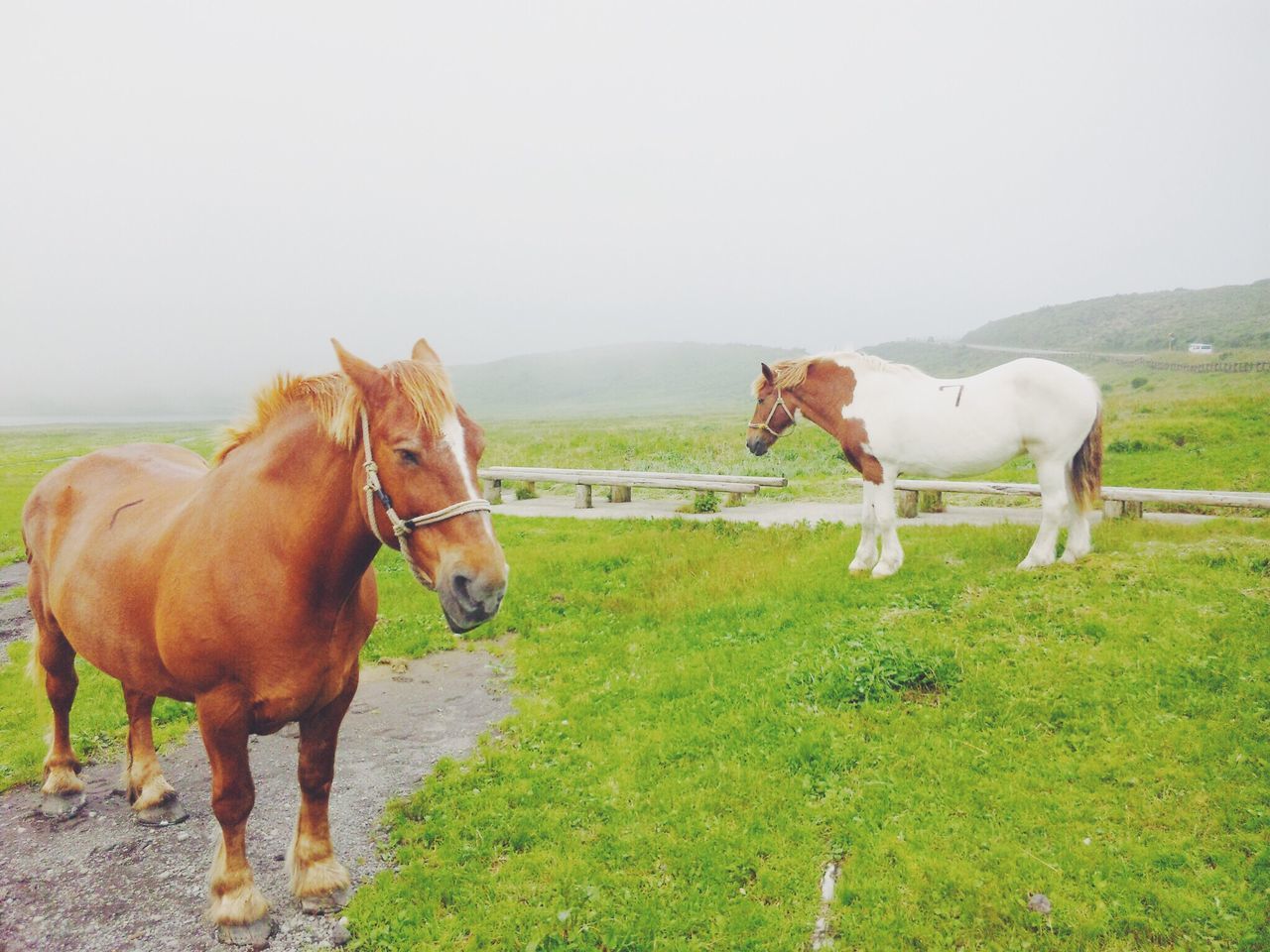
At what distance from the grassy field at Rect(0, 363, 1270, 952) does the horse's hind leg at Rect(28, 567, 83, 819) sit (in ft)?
2.73

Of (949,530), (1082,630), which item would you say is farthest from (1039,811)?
(949,530)

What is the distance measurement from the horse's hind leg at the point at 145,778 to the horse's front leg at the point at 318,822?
58.9 inches

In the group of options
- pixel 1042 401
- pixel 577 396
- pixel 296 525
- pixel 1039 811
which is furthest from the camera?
pixel 577 396

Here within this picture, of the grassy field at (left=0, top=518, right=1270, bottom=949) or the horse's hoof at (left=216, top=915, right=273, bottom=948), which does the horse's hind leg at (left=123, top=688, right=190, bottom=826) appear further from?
the horse's hoof at (left=216, top=915, right=273, bottom=948)

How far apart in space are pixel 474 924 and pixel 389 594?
706 cm

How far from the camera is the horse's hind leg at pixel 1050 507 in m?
7.79

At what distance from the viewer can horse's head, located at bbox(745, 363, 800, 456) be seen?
9125 mm

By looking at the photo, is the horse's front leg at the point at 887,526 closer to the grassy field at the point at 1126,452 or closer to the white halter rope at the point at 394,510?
the white halter rope at the point at 394,510

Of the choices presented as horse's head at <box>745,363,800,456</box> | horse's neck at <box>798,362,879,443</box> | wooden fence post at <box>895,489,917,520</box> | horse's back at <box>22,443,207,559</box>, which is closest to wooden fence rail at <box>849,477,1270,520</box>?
wooden fence post at <box>895,489,917,520</box>

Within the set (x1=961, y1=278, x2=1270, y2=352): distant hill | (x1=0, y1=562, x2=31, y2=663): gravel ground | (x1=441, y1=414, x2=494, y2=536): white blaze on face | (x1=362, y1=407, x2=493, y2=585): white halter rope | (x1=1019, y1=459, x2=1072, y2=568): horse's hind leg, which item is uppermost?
(x1=961, y1=278, x2=1270, y2=352): distant hill

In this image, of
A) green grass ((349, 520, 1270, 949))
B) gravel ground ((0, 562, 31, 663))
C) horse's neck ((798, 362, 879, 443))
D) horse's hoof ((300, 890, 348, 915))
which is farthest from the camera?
gravel ground ((0, 562, 31, 663))

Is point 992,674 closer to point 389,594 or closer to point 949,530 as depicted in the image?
point 949,530

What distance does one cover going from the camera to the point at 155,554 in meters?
3.57

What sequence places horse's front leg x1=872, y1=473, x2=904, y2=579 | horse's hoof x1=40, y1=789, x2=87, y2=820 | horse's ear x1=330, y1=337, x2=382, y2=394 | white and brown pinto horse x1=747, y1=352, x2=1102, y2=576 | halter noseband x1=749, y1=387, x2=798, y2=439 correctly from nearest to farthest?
1. horse's ear x1=330, y1=337, x2=382, y2=394
2. horse's hoof x1=40, y1=789, x2=87, y2=820
3. white and brown pinto horse x1=747, y1=352, x2=1102, y2=576
4. horse's front leg x1=872, y1=473, x2=904, y2=579
5. halter noseband x1=749, y1=387, x2=798, y2=439
